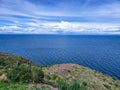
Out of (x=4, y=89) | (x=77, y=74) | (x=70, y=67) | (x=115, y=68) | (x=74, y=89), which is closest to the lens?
(x=4, y=89)

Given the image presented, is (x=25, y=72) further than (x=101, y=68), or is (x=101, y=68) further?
(x=101, y=68)

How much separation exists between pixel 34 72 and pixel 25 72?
3.62 ft

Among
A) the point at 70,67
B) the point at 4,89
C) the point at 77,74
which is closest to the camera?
the point at 4,89

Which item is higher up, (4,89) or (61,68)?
(4,89)

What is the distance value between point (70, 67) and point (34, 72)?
24050 millimetres

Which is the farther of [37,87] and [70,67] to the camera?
[70,67]

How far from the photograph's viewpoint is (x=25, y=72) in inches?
973

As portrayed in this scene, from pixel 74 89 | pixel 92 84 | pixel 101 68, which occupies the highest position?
pixel 74 89

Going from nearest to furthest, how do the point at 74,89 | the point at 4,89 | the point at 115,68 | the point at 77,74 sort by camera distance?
1. the point at 4,89
2. the point at 74,89
3. the point at 77,74
4. the point at 115,68

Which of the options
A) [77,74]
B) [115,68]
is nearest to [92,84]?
[77,74]

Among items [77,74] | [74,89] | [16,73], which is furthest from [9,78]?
[77,74]

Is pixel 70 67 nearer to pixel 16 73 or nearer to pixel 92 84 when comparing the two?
pixel 92 84

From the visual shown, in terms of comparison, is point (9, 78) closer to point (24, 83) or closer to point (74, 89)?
point (24, 83)

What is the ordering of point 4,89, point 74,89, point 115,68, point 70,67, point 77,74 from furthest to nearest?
1. point 115,68
2. point 70,67
3. point 77,74
4. point 74,89
5. point 4,89
